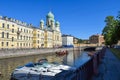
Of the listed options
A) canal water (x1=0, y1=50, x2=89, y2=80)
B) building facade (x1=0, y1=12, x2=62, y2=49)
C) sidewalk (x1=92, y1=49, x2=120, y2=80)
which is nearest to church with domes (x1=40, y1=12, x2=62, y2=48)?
building facade (x1=0, y1=12, x2=62, y2=49)

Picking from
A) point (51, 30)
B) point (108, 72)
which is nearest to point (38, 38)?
point (51, 30)

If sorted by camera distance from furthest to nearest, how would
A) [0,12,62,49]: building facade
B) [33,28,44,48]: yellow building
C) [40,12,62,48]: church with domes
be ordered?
[40,12,62,48]: church with domes < [33,28,44,48]: yellow building < [0,12,62,49]: building facade

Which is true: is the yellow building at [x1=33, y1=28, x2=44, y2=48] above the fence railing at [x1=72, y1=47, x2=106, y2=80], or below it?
above

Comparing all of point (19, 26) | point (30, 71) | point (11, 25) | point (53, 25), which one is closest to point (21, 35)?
point (19, 26)

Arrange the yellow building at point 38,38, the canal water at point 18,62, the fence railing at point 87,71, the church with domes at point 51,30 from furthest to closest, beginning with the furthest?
1. the church with domes at point 51,30
2. the yellow building at point 38,38
3. the canal water at point 18,62
4. the fence railing at point 87,71

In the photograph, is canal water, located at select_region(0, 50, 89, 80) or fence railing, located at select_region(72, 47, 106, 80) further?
canal water, located at select_region(0, 50, 89, 80)

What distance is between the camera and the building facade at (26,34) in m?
86.9

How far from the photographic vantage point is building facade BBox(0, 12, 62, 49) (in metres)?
86.9

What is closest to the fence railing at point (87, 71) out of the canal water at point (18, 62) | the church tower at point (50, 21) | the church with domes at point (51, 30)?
the canal water at point (18, 62)

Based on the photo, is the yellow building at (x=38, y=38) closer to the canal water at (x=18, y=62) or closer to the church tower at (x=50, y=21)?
the church tower at (x=50, y=21)

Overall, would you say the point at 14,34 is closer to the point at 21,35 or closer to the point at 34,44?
the point at 21,35

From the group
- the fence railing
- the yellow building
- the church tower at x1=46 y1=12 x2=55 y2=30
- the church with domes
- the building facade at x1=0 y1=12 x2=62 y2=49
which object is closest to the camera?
the fence railing

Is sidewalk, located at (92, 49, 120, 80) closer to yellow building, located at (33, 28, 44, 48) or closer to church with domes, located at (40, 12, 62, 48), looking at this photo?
yellow building, located at (33, 28, 44, 48)

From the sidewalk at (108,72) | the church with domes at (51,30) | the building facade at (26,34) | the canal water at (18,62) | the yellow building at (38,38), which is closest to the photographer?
the sidewalk at (108,72)
